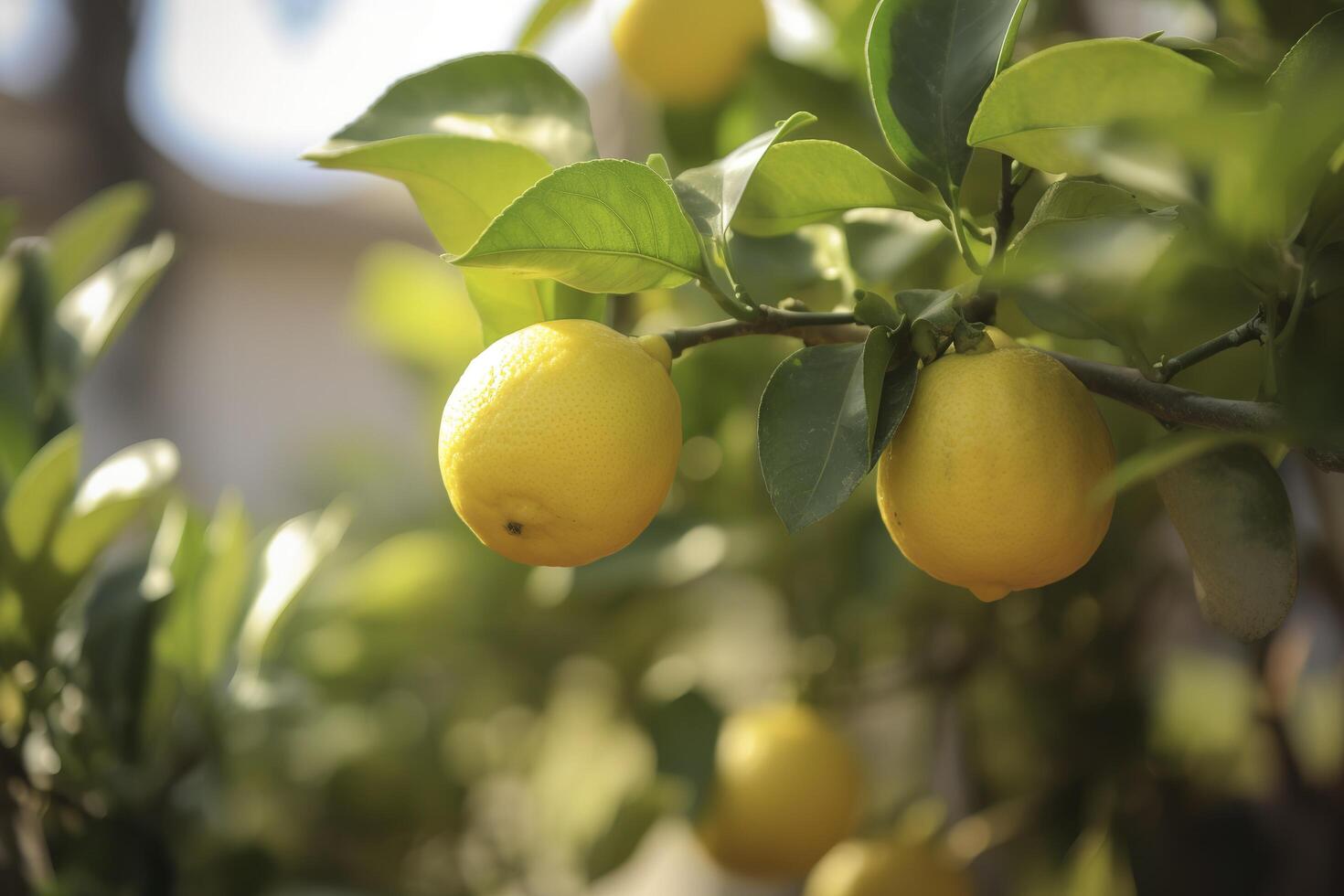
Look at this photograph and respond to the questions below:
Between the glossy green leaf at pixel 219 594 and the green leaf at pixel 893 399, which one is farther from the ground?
the green leaf at pixel 893 399

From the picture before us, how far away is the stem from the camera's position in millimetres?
393

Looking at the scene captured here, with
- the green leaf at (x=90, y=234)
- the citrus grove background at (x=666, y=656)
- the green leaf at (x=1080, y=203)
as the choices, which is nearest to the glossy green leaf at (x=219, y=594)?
the citrus grove background at (x=666, y=656)

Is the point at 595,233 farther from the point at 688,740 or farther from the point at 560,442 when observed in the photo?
the point at 688,740

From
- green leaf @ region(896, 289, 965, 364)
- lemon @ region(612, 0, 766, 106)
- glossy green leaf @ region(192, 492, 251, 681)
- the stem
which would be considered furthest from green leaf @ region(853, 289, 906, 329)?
glossy green leaf @ region(192, 492, 251, 681)

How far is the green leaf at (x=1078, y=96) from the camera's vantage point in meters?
0.34

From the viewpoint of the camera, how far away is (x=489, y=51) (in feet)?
1.65

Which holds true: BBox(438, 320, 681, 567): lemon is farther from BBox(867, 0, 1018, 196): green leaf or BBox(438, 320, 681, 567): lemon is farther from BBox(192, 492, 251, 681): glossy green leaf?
BBox(192, 492, 251, 681): glossy green leaf

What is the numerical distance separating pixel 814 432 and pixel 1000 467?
0.24ft

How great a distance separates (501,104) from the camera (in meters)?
0.52

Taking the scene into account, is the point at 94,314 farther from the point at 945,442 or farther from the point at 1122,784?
the point at 1122,784

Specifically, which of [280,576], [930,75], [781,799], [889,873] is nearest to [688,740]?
[781,799]

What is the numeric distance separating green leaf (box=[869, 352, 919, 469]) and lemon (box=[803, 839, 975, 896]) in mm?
562

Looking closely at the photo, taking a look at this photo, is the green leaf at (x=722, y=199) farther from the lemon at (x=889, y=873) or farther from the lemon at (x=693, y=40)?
the lemon at (x=889, y=873)

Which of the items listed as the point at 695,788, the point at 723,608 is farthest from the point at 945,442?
the point at 723,608
